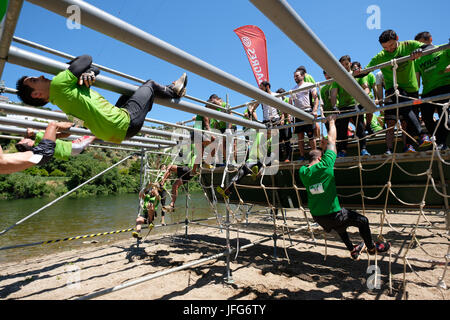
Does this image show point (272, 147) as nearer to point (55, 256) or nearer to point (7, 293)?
point (7, 293)

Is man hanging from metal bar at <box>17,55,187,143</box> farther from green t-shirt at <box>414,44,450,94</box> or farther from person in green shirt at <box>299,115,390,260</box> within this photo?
green t-shirt at <box>414,44,450,94</box>

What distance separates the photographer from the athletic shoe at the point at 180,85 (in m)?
2.19

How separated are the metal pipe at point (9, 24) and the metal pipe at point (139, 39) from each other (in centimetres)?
7

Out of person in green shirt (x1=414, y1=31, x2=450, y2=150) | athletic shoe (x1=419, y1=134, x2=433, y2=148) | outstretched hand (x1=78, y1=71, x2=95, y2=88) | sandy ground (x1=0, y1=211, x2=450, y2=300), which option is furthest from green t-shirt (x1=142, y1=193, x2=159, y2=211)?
person in green shirt (x1=414, y1=31, x2=450, y2=150)

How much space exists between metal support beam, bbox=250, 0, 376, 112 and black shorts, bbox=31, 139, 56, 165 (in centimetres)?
201

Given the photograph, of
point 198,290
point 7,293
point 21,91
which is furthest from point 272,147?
point 7,293

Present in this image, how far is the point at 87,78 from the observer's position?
1754mm

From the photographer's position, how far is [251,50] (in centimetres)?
1044

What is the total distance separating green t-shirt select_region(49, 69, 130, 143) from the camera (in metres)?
1.71

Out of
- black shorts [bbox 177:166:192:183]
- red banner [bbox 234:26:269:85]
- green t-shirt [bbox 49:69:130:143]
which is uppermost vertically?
red banner [bbox 234:26:269:85]

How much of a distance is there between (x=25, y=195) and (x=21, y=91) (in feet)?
120

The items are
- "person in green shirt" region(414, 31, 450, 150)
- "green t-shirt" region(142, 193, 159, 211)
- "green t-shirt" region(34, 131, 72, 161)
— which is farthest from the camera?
"green t-shirt" region(142, 193, 159, 211)

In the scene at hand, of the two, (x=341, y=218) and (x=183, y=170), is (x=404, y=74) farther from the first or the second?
(x=183, y=170)

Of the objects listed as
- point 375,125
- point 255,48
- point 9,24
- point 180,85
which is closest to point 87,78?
point 9,24
